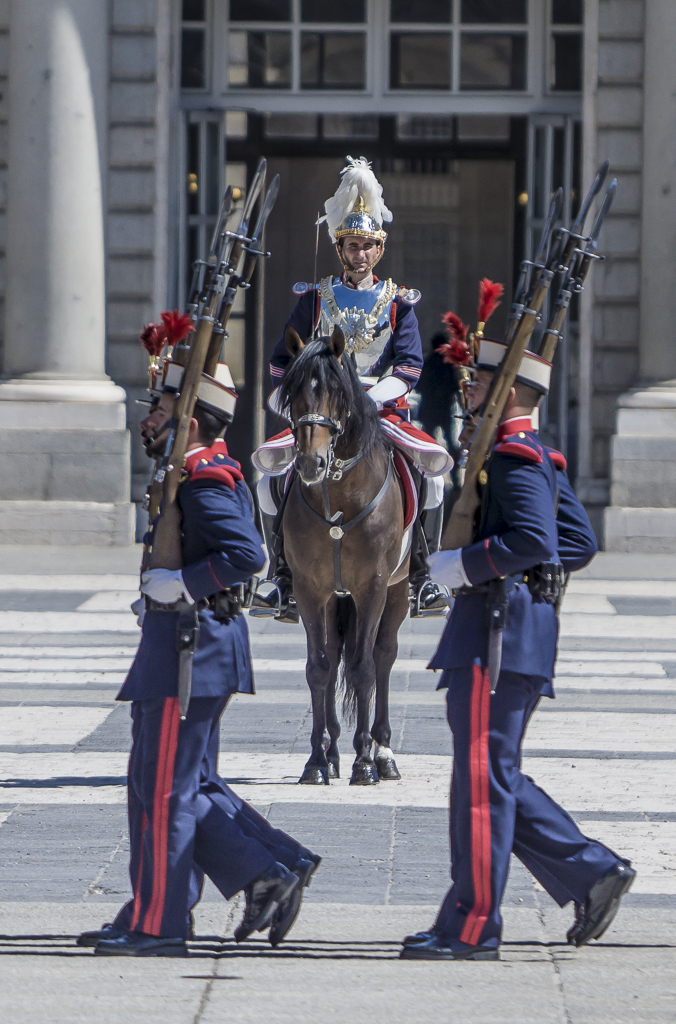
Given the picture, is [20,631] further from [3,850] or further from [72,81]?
[72,81]

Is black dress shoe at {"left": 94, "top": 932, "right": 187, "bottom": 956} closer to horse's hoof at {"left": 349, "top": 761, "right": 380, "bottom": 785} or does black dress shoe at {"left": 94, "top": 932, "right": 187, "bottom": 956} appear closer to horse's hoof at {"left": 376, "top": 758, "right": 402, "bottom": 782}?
horse's hoof at {"left": 349, "top": 761, "right": 380, "bottom": 785}

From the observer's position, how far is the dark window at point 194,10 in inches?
619

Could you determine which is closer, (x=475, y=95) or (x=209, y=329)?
(x=209, y=329)

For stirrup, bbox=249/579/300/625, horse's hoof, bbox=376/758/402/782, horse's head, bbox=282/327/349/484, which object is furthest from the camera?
stirrup, bbox=249/579/300/625

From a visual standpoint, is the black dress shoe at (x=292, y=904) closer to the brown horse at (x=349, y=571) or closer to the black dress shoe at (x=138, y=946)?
the black dress shoe at (x=138, y=946)

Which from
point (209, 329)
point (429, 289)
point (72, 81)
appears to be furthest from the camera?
point (429, 289)

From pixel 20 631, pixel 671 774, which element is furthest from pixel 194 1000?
pixel 20 631

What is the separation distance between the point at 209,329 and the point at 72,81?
1066cm

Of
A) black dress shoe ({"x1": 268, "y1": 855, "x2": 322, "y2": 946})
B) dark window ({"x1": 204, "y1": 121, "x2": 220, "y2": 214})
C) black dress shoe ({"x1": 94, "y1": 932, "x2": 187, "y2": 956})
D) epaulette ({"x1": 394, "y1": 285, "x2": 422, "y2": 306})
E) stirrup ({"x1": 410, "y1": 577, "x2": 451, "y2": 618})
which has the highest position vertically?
dark window ({"x1": 204, "y1": 121, "x2": 220, "y2": 214})

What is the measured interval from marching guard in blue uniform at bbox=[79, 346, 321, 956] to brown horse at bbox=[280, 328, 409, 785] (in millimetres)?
2060

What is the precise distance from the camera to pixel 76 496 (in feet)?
47.5

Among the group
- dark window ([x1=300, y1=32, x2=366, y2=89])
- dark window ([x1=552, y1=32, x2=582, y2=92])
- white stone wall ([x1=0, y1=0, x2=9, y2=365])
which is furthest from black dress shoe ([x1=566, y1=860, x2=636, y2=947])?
dark window ([x1=300, y1=32, x2=366, y2=89])

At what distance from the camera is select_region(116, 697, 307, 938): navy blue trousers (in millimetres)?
4461

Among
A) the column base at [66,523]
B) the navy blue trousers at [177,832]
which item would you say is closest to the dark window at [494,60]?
the column base at [66,523]
